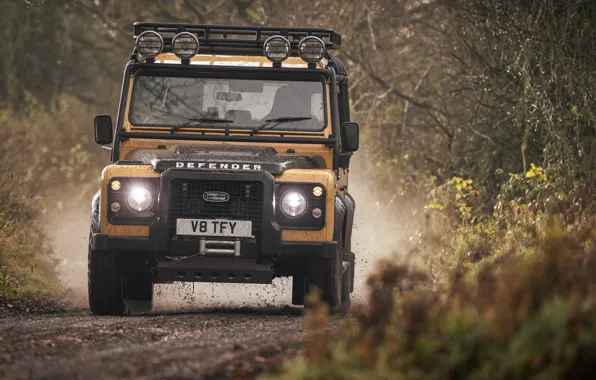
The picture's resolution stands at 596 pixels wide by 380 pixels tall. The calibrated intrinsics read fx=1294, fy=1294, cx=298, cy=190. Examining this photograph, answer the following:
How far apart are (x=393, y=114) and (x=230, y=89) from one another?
974 cm

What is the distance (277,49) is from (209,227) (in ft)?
6.30

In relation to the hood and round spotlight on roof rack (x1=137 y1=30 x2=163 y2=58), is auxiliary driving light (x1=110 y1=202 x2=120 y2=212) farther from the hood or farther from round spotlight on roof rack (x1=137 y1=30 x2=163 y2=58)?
round spotlight on roof rack (x1=137 y1=30 x2=163 y2=58)

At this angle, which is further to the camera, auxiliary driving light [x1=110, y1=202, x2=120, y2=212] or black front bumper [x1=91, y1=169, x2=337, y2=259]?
auxiliary driving light [x1=110, y1=202, x2=120, y2=212]

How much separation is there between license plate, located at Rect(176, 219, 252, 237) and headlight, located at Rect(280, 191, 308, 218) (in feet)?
1.00

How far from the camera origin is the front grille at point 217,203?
10047mm

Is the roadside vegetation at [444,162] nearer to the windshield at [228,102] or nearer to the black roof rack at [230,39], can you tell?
the windshield at [228,102]

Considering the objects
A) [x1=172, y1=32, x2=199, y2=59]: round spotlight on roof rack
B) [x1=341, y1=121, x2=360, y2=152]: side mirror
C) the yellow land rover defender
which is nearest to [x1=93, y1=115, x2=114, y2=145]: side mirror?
the yellow land rover defender

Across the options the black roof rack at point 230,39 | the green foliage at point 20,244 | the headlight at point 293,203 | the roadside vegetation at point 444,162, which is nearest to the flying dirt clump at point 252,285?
the roadside vegetation at point 444,162

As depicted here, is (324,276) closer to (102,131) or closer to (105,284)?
(105,284)

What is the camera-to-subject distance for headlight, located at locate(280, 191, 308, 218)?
396 inches

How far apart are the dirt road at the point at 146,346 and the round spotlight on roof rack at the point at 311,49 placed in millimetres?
2382

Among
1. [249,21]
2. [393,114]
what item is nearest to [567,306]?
[393,114]

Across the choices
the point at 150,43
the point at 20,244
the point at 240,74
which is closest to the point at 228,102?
the point at 240,74

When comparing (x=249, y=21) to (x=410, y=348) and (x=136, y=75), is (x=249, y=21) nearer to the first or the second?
(x=136, y=75)
